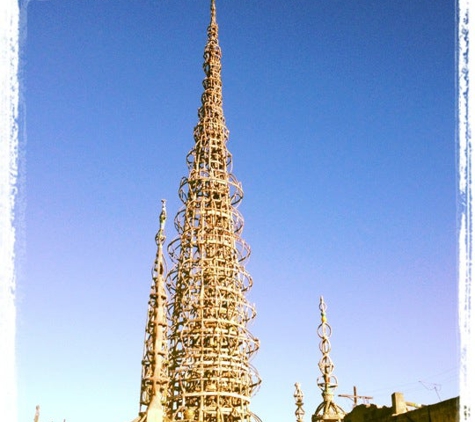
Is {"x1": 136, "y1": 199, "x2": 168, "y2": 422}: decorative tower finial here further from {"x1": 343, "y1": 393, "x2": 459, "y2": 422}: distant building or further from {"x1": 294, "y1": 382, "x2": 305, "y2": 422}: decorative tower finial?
{"x1": 294, "y1": 382, "x2": 305, "y2": 422}: decorative tower finial

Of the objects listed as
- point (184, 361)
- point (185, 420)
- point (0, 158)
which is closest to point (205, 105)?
point (184, 361)

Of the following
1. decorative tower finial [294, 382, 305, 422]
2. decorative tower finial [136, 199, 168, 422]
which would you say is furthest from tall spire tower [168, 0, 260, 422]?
decorative tower finial [136, 199, 168, 422]

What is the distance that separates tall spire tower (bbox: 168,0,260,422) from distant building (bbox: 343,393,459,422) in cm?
1369

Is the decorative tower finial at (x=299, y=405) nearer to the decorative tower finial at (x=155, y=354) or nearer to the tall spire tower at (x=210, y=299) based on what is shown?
the tall spire tower at (x=210, y=299)

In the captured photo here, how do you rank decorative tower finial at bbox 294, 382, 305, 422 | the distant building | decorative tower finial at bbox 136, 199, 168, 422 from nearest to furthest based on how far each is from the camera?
decorative tower finial at bbox 136, 199, 168, 422
the distant building
decorative tower finial at bbox 294, 382, 305, 422

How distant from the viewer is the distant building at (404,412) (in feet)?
68.1

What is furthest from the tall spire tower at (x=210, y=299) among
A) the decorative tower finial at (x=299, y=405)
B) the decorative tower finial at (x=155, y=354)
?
the decorative tower finial at (x=155, y=354)

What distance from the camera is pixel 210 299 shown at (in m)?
43.4

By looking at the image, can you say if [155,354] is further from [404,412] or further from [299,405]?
[299,405]

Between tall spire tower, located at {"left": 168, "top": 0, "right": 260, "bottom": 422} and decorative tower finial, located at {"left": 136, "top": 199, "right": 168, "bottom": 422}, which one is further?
tall spire tower, located at {"left": 168, "top": 0, "right": 260, "bottom": 422}

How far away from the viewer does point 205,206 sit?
49.6m

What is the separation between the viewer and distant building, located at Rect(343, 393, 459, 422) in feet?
68.1

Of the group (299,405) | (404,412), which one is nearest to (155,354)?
(404,412)

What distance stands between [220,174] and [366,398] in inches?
969
